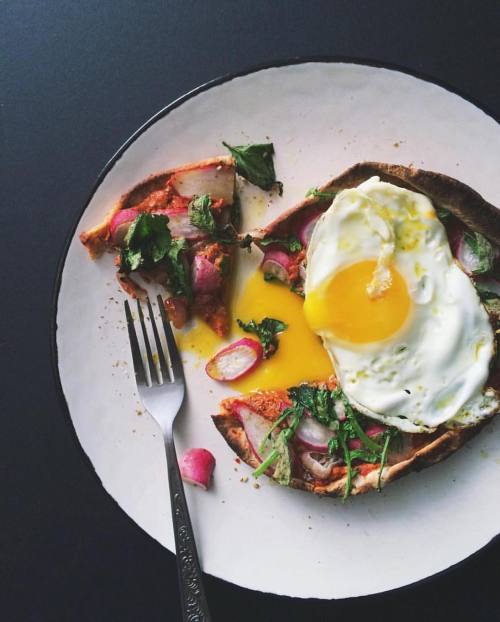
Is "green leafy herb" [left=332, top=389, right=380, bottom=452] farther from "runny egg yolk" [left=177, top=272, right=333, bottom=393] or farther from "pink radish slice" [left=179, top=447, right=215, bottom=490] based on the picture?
"pink radish slice" [left=179, top=447, right=215, bottom=490]

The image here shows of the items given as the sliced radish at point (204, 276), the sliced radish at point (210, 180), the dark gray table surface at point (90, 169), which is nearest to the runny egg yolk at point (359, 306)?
the sliced radish at point (204, 276)

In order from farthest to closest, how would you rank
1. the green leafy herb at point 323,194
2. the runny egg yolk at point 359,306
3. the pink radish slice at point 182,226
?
1. the pink radish slice at point 182,226
2. the green leafy herb at point 323,194
3. the runny egg yolk at point 359,306

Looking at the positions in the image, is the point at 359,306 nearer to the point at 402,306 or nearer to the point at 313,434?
the point at 402,306

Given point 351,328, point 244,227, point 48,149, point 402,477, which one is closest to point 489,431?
point 402,477

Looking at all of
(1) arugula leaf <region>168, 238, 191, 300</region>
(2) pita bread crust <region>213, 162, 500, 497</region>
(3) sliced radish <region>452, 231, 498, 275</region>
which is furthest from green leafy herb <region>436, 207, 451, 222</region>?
(1) arugula leaf <region>168, 238, 191, 300</region>

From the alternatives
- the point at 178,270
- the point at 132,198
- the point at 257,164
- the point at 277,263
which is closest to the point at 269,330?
the point at 277,263

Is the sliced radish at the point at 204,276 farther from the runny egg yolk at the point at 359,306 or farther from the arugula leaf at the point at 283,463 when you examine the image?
the arugula leaf at the point at 283,463
